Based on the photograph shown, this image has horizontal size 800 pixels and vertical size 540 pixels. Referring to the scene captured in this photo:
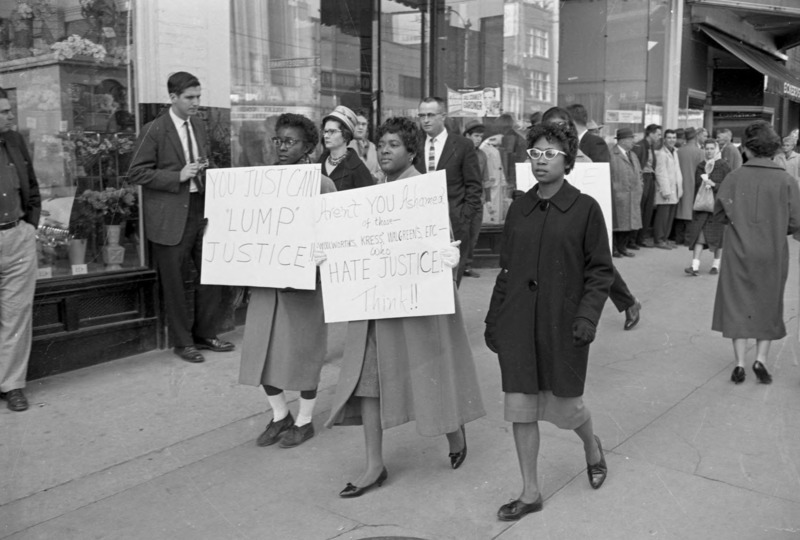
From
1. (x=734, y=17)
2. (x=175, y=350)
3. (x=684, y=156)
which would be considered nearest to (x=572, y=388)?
(x=175, y=350)

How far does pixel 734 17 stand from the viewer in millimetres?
19469

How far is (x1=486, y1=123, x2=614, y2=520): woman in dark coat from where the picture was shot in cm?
388

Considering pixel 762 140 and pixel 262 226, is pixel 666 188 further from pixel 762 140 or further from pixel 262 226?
pixel 262 226

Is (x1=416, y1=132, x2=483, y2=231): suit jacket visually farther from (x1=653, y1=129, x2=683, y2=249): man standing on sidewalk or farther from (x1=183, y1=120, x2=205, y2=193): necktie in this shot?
(x1=653, y1=129, x2=683, y2=249): man standing on sidewalk

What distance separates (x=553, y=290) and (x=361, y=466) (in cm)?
154

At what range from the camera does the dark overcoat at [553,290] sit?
3.88 meters

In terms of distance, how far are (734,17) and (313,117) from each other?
13.9 m

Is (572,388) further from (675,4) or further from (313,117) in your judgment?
(675,4)

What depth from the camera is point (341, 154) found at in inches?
217

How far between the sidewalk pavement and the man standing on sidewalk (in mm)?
7484

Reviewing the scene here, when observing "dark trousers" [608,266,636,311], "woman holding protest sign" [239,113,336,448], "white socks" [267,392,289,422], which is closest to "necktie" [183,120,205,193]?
"woman holding protest sign" [239,113,336,448]

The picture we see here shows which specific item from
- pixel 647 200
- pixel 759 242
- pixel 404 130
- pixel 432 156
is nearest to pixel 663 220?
pixel 647 200

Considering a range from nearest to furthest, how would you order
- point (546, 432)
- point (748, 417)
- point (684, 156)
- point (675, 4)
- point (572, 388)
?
point (572, 388)
point (546, 432)
point (748, 417)
point (684, 156)
point (675, 4)

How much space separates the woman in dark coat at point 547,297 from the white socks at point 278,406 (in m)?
1.51
